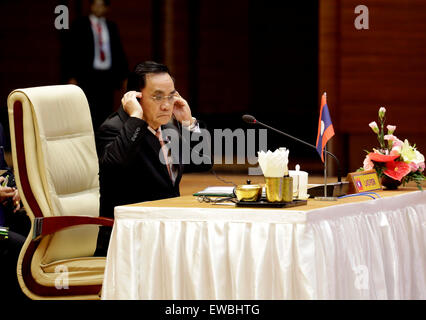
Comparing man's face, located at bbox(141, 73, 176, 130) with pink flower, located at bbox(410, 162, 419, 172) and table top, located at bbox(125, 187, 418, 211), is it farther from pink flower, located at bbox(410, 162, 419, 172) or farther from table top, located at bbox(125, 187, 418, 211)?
pink flower, located at bbox(410, 162, 419, 172)

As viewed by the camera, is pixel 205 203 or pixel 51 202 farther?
pixel 51 202

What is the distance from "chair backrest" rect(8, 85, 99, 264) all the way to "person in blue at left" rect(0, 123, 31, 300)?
21 cm

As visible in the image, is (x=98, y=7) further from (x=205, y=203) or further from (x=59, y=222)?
(x=205, y=203)

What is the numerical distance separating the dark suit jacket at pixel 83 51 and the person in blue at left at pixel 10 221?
3.15 m

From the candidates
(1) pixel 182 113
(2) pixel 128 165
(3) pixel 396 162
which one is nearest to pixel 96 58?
(1) pixel 182 113

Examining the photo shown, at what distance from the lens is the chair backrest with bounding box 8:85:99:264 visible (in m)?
3.14

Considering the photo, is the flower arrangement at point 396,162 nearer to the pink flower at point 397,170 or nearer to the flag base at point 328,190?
the pink flower at point 397,170

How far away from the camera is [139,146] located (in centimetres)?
328

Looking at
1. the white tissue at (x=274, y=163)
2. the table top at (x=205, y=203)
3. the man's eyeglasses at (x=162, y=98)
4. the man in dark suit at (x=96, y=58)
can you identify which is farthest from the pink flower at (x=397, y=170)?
the man in dark suit at (x=96, y=58)

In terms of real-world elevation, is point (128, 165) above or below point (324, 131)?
below

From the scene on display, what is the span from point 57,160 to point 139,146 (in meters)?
0.34
